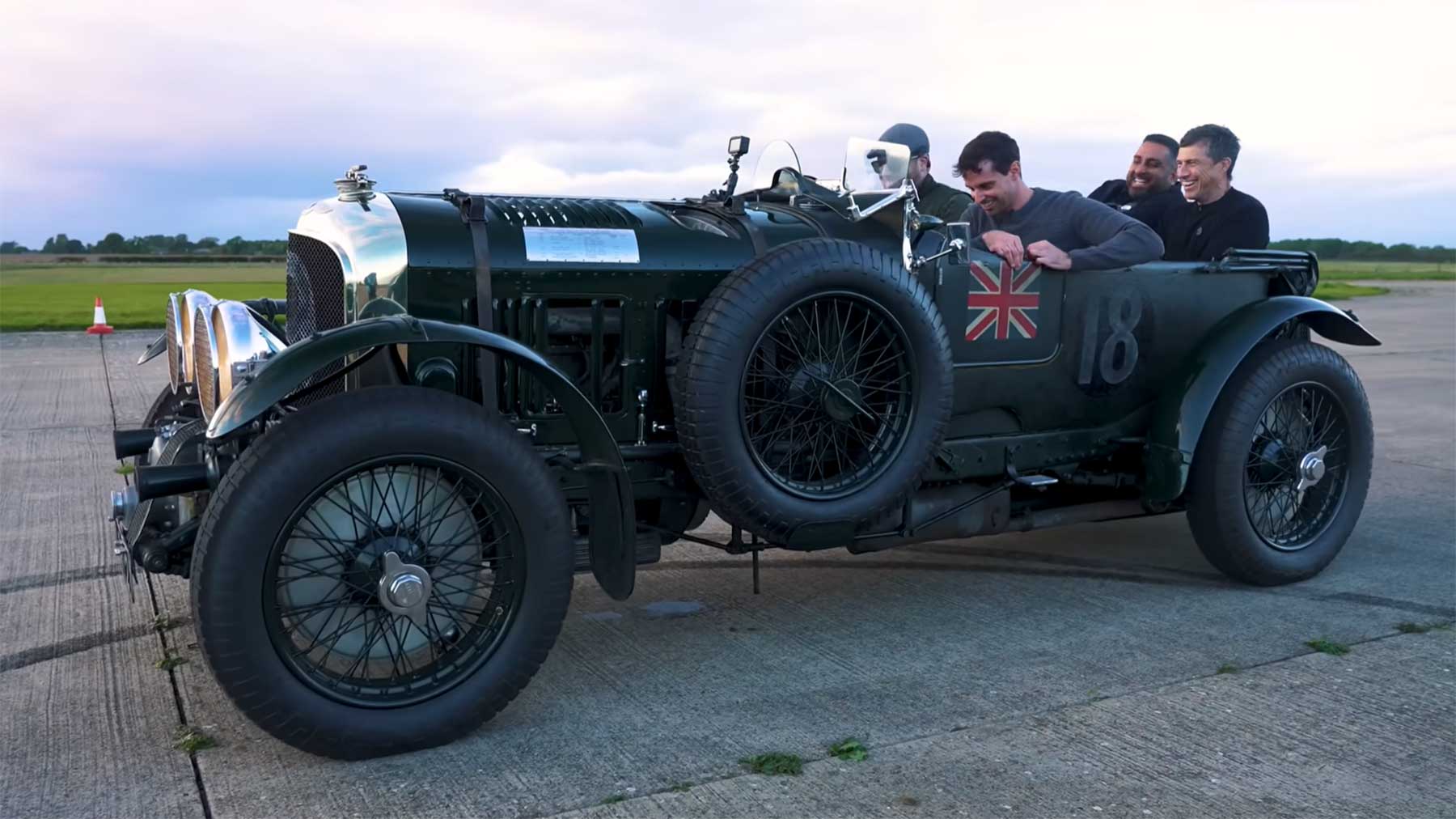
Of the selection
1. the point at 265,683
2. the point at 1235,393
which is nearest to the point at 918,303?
the point at 1235,393

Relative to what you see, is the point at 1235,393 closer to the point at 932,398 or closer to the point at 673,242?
the point at 932,398

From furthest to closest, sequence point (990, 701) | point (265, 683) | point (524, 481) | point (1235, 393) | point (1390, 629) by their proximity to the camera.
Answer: point (1235, 393), point (1390, 629), point (990, 701), point (524, 481), point (265, 683)

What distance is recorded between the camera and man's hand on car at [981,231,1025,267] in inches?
163

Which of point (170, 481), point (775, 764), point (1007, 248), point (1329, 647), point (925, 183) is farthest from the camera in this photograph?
point (925, 183)

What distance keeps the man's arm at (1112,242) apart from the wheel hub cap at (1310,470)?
3.59 feet

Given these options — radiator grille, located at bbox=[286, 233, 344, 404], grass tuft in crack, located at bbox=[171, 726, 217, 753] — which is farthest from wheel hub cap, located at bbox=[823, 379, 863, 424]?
grass tuft in crack, located at bbox=[171, 726, 217, 753]

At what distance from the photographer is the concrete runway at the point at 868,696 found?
283 centimetres

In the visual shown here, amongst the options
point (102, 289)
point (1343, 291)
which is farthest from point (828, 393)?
point (1343, 291)

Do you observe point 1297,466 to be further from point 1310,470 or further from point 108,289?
point 108,289

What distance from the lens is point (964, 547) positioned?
525cm

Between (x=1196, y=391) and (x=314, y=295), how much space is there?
10.6 ft

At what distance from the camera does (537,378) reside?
329 cm

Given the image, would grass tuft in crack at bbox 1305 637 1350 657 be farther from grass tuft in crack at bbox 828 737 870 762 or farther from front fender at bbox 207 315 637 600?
front fender at bbox 207 315 637 600

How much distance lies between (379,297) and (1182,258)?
3690 millimetres
